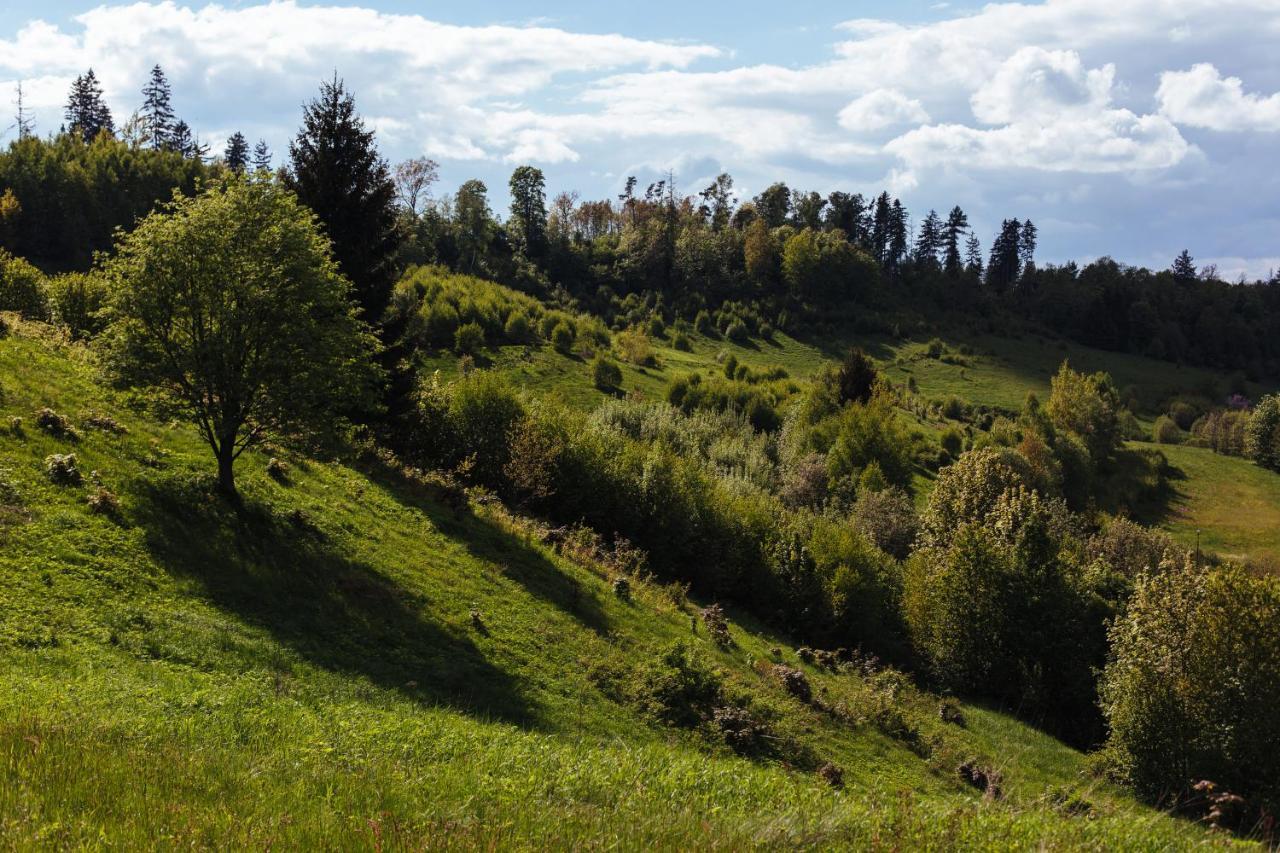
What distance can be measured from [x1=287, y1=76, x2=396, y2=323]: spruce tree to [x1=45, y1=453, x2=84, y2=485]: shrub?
47.6 ft

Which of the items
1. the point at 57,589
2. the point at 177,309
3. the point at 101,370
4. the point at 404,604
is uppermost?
the point at 177,309

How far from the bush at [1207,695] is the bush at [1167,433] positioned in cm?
8472

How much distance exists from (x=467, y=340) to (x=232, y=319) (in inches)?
1872

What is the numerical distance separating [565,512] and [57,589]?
23737 mm

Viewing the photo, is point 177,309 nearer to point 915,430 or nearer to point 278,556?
point 278,556

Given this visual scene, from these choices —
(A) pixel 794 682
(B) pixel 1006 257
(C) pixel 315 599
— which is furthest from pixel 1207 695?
(B) pixel 1006 257

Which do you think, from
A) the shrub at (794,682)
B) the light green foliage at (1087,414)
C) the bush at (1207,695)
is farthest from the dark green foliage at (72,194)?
the light green foliage at (1087,414)

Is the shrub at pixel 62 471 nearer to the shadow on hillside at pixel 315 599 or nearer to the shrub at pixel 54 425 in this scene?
the shadow on hillside at pixel 315 599

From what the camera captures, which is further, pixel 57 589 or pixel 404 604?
pixel 404 604

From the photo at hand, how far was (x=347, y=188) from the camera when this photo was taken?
31.8 metres

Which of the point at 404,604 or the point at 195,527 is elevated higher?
the point at 195,527

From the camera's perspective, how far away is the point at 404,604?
20375 millimetres

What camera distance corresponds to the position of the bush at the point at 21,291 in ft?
109

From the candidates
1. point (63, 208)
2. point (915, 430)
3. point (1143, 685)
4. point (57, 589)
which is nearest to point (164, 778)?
point (57, 589)
